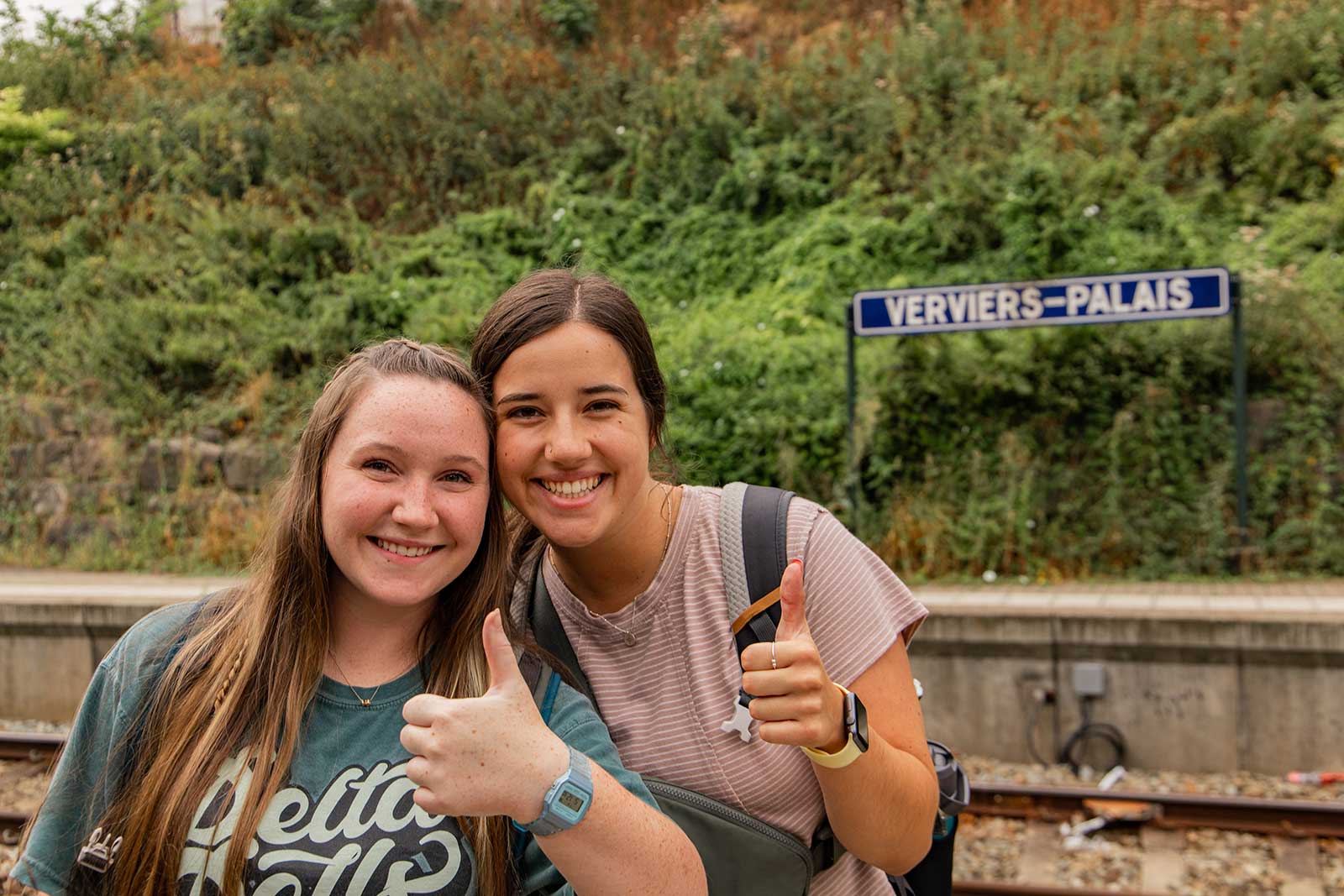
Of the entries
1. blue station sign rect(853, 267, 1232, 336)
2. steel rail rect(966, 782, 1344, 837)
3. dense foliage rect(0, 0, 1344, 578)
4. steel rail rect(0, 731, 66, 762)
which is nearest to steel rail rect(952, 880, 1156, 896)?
steel rail rect(966, 782, 1344, 837)

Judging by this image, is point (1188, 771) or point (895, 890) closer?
point (895, 890)

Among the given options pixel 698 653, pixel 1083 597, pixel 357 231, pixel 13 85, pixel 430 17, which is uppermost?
pixel 430 17

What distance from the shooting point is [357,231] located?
523 inches

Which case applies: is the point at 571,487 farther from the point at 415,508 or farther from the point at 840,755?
the point at 840,755

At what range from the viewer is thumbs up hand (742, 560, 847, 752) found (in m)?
1.64

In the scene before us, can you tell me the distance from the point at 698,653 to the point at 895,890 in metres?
0.69

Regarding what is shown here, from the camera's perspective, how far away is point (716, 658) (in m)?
1.93

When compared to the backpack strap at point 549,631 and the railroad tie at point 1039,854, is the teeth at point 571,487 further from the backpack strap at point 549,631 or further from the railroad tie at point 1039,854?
the railroad tie at point 1039,854

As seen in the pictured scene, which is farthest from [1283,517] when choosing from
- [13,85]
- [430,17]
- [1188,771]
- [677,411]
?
[13,85]

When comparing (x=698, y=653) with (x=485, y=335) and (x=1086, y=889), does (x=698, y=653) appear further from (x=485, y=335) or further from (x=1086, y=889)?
(x=1086, y=889)

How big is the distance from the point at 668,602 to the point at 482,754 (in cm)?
59

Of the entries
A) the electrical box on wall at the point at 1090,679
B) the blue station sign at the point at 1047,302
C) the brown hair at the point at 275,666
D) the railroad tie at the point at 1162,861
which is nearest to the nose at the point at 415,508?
the brown hair at the point at 275,666

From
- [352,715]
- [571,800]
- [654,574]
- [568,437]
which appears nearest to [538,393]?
[568,437]

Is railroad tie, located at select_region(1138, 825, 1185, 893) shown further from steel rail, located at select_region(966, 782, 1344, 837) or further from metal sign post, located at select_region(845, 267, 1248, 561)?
metal sign post, located at select_region(845, 267, 1248, 561)
